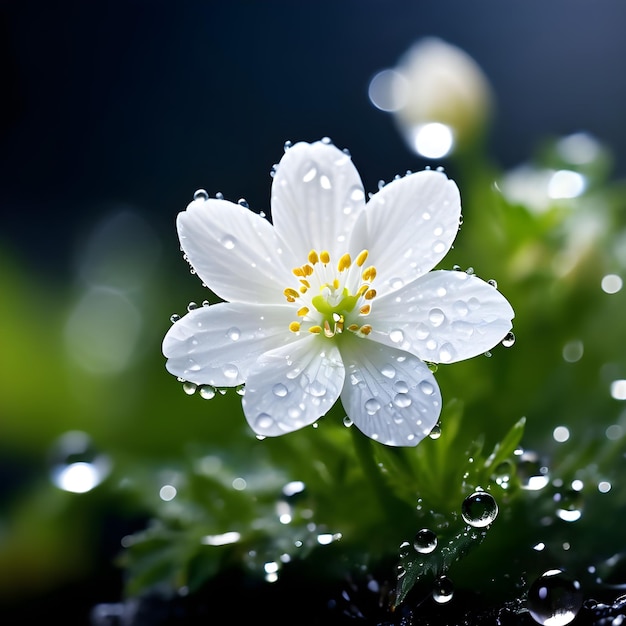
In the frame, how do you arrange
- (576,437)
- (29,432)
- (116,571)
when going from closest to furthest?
(576,437), (116,571), (29,432)

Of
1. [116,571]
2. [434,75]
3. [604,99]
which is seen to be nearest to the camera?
[116,571]

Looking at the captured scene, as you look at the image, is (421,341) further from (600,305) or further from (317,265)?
(600,305)

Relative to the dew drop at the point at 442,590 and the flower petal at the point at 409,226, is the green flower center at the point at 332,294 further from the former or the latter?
the dew drop at the point at 442,590

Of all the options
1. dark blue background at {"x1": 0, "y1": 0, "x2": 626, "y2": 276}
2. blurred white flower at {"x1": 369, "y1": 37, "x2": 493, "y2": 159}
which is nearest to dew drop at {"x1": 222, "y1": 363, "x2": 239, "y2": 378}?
blurred white flower at {"x1": 369, "y1": 37, "x2": 493, "y2": 159}

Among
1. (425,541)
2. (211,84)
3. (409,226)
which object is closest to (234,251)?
(409,226)

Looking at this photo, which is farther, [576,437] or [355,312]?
[576,437]

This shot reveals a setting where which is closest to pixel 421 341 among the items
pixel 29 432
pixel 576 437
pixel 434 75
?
pixel 576 437

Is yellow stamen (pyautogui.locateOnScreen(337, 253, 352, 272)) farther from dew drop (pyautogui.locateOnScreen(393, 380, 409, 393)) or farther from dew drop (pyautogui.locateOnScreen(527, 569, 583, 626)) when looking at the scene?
dew drop (pyautogui.locateOnScreen(527, 569, 583, 626))

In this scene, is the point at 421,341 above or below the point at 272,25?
below
